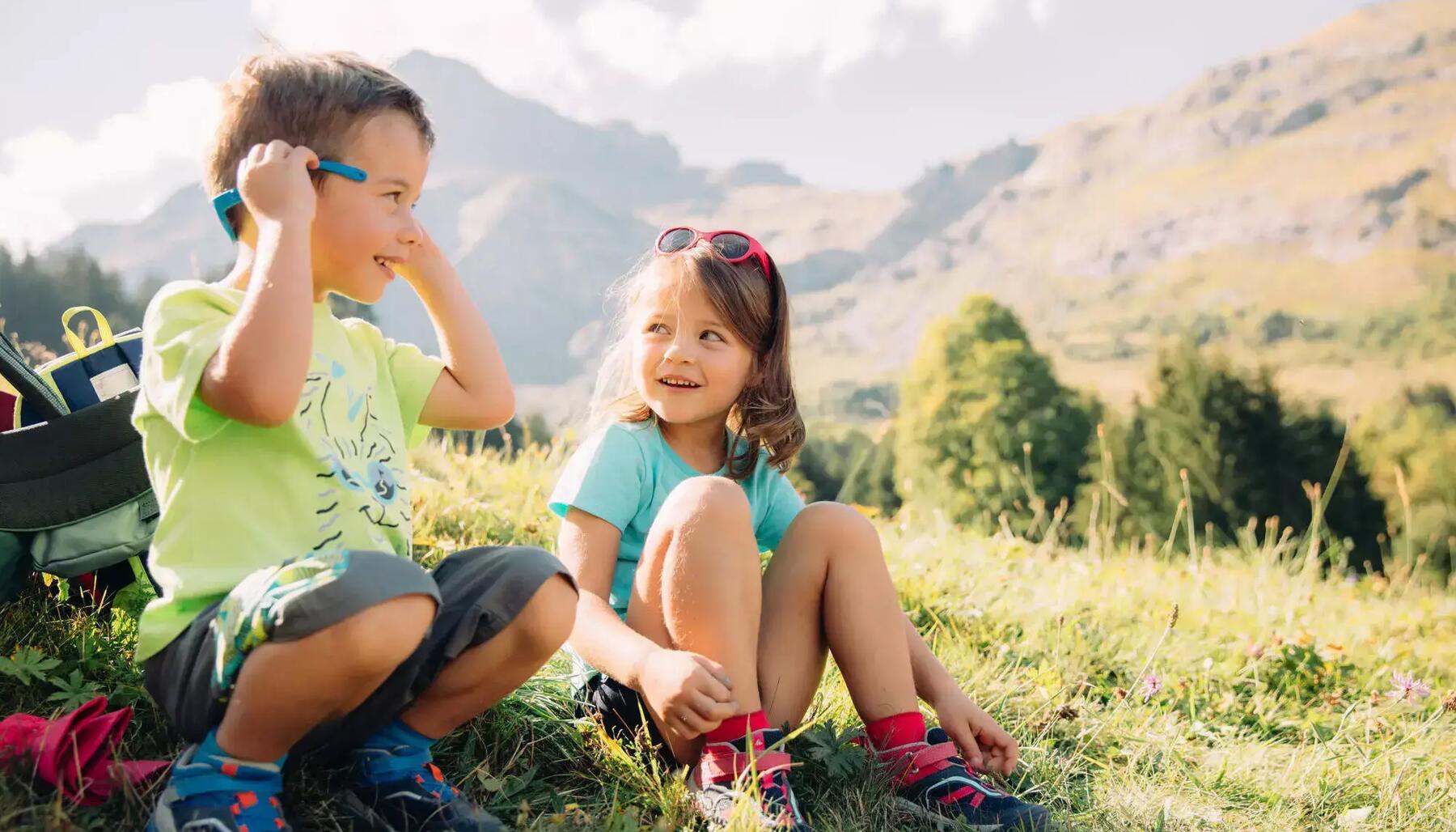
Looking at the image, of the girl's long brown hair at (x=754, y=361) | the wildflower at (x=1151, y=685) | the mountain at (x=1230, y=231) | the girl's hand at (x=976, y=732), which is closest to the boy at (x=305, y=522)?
the girl's long brown hair at (x=754, y=361)

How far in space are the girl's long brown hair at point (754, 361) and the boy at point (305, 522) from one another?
672mm

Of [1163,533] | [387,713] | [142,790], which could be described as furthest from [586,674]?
[1163,533]

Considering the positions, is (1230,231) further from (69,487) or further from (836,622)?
(69,487)

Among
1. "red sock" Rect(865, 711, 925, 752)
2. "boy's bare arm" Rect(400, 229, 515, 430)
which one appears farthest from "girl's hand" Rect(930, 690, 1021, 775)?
"boy's bare arm" Rect(400, 229, 515, 430)

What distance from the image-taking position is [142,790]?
1.90 metres

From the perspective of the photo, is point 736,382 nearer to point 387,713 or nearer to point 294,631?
point 387,713

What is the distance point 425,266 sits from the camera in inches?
83.4

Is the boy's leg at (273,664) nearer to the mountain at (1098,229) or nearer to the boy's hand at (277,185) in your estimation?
the boy's hand at (277,185)

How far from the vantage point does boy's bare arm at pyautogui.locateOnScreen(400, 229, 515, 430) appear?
7.06ft

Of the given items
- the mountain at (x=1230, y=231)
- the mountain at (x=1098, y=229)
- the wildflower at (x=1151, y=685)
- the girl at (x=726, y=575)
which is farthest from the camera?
the mountain at (x=1098, y=229)

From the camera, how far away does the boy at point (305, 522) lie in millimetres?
1602

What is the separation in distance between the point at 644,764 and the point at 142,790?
35.4 inches

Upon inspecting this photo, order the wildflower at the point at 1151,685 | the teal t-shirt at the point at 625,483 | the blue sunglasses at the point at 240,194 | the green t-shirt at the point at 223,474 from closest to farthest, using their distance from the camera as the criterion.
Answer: the green t-shirt at the point at 223,474
the blue sunglasses at the point at 240,194
the teal t-shirt at the point at 625,483
the wildflower at the point at 1151,685

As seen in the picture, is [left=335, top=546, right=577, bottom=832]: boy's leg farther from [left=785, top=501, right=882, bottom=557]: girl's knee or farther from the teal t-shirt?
[left=785, top=501, right=882, bottom=557]: girl's knee
